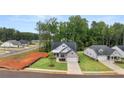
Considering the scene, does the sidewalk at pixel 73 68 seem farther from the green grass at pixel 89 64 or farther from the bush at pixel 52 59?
the bush at pixel 52 59

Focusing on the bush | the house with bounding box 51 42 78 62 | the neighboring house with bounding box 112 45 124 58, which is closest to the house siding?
the house with bounding box 51 42 78 62

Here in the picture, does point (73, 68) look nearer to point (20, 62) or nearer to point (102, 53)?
point (102, 53)

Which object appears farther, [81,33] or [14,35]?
[81,33]

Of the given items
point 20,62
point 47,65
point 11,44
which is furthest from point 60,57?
point 11,44

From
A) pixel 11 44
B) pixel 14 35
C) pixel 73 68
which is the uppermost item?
pixel 14 35

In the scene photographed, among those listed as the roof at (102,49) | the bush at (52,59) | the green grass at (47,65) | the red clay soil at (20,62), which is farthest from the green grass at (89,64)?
the red clay soil at (20,62)

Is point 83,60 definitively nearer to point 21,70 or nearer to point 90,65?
point 90,65

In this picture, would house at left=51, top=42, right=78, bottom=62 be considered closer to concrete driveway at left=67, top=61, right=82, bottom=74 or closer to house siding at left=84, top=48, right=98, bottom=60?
concrete driveway at left=67, top=61, right=82, bottom=74
